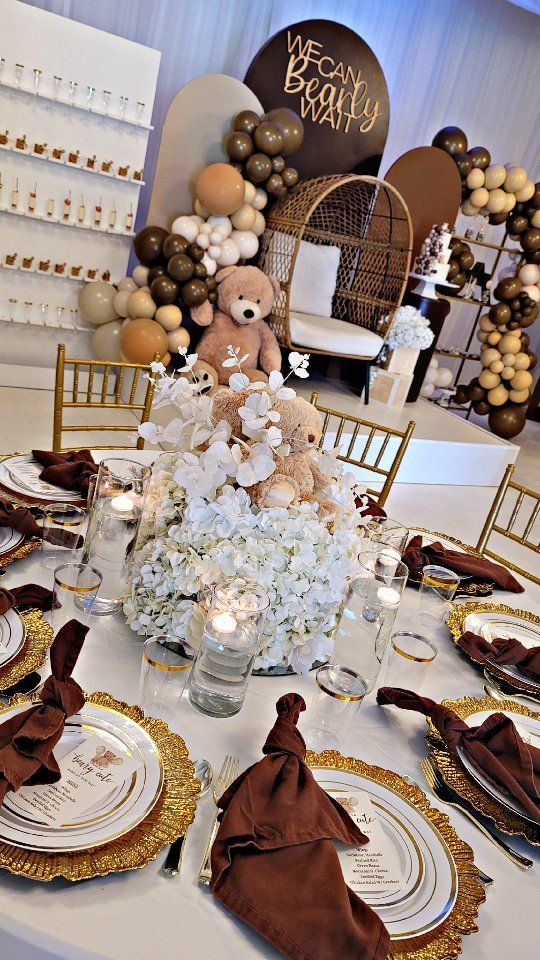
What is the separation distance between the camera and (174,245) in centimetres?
390

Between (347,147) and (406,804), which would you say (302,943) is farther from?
(347,147)

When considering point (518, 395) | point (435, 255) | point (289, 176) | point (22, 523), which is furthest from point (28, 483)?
point (518, 395)

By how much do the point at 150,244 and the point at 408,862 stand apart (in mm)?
3571

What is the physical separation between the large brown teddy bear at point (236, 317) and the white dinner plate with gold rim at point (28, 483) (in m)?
2.39

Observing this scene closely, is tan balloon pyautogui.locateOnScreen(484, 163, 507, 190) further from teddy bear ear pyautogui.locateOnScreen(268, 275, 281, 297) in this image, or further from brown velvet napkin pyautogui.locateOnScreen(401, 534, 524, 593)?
brown velvet napkin pyautogui.locateOnScreen(401, 534, 524, 593)

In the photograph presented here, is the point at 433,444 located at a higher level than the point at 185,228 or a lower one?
lower

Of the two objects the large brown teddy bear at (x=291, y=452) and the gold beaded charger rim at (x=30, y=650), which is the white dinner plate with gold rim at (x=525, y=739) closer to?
the large brown teddy bear at (x=291, y=452)

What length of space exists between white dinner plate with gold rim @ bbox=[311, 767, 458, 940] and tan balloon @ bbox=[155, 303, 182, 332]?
319 cm

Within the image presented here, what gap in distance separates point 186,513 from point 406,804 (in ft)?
1.63

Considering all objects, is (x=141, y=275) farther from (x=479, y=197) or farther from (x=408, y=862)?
(x=408, y=862)

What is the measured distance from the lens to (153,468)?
1273mm

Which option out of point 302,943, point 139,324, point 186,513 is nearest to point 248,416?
point 186,513

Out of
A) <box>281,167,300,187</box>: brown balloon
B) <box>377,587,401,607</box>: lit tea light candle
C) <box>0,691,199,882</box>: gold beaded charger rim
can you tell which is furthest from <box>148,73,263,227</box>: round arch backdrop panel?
<box>0,691,199,882</box>: gold beaded charger rim

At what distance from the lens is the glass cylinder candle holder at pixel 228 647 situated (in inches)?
40.0
